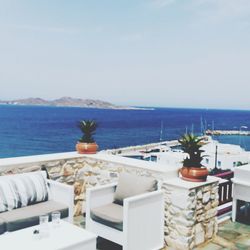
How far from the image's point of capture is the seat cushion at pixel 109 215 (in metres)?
3.29

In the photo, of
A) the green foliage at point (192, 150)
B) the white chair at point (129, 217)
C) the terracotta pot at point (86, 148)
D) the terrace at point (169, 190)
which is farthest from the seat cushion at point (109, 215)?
the terracotta pot at point (86, 148)

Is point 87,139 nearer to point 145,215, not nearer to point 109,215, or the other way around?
point 109,215

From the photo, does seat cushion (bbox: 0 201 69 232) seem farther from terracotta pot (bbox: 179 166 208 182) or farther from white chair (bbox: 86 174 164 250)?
terracotta pot (bbox: 179 166 208 182)

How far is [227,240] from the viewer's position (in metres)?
3.80

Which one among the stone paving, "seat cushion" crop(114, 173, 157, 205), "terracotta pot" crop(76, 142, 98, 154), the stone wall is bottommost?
the stone paving

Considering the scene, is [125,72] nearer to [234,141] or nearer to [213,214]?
[234,141]

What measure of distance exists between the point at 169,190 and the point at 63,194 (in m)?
1.22

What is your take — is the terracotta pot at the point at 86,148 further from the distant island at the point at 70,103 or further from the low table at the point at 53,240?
the distant island at the point at 70,103

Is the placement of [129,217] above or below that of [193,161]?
below

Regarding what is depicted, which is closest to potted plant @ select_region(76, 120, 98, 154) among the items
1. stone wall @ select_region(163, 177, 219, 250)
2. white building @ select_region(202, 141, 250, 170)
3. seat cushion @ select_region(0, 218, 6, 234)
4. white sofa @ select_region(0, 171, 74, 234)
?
white sofa @ select_region(0, 171, 74, 234)

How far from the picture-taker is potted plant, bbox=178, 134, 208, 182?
3646 mm

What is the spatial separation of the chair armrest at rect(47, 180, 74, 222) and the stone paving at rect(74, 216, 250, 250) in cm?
54

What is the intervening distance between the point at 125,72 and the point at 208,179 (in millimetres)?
37082

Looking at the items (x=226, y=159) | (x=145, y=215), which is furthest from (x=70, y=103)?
(x=145, y=215)
